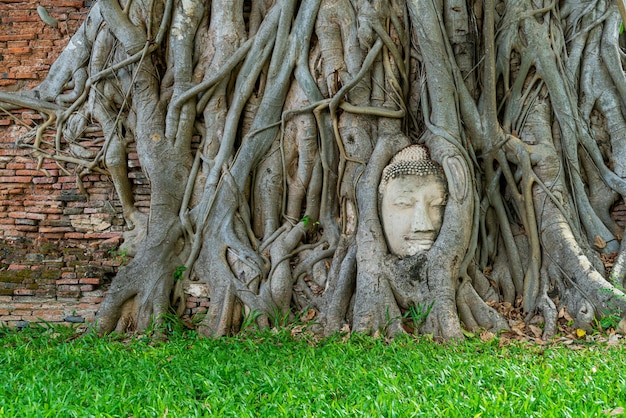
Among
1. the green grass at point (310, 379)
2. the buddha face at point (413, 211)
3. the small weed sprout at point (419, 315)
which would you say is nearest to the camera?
the green grass at point (310, 379)

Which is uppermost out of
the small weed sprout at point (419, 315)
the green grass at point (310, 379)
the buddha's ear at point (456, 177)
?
the buddha's ear at point (456, 177)

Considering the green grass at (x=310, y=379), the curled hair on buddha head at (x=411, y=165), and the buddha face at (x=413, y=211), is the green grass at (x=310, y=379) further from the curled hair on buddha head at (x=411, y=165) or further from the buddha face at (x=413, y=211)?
the curled hair on buddha head at (x=411, y=165)

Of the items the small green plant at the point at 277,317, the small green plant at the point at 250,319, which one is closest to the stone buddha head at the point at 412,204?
the small green plant at the point at 277,317

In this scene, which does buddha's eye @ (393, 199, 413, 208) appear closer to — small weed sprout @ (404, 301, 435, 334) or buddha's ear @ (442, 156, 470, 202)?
buddha's ear @ (442, 156, 470, 202)

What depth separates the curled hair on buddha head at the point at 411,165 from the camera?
4.61m

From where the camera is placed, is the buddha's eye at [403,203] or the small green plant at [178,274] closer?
the buddha's eye at [403,203]

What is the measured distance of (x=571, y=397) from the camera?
2.71 meters

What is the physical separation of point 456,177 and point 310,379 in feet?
7.02

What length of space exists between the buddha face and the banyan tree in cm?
1

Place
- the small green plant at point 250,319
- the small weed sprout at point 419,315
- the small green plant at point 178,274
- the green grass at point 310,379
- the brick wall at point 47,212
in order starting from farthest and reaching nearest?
the brick wall at point 47,212
the small green plant at point 178,274
the small green plant at point 250,319
the small weed sprout at point 419,315
the green grass at point 310,379

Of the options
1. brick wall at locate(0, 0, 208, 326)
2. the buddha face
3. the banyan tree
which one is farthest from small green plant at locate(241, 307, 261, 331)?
the buddha face

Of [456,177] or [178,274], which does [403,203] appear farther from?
[178,274]

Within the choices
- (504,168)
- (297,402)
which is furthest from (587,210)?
(297,402)

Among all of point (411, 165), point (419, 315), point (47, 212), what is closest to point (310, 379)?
point (419, 315)
